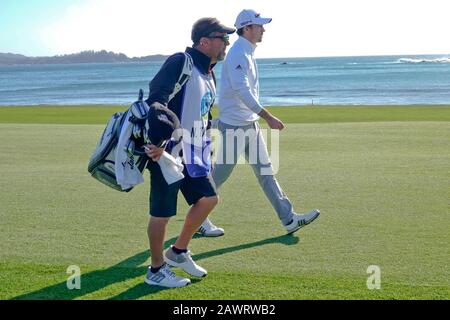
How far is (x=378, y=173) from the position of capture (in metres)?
9.67

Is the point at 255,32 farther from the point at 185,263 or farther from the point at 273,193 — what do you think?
the point at 185,263

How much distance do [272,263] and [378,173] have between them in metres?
4.66

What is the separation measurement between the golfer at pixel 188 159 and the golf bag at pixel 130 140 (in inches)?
3.3

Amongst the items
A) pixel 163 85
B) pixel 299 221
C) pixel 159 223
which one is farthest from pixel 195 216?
pixel 299 221

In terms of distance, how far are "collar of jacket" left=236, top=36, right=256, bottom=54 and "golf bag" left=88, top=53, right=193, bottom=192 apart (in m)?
1.81

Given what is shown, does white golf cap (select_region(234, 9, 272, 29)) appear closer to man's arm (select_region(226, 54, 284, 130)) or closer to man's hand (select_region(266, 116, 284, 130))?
man's arm (select_region(226, 54, 284, 130))

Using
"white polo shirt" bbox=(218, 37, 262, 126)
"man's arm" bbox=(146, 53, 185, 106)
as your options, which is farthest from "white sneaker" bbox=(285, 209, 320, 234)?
"man's arm" bbox=(146, 53, 185, 106)

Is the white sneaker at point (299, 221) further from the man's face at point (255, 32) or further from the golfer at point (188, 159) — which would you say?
the man's face at point (255, 32)

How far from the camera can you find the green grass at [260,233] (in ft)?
16.0

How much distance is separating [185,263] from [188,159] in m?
0.83

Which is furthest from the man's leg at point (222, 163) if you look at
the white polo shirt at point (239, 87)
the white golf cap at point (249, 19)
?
the white golf cap at point (249, 19)

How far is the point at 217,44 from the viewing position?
5.16m

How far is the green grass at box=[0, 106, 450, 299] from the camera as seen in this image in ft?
16.0

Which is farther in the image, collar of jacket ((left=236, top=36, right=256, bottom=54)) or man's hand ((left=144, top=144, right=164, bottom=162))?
collar of jacket ((left=236, top=36, right=256, bottom=54))
